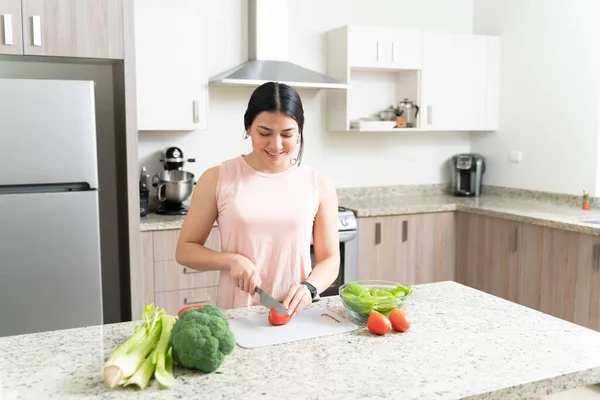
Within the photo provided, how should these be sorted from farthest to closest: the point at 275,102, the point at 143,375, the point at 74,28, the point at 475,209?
the point at 475,209
the point at 74,28
the point at 275,102
the point at 143,375

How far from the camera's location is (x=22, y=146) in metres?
2.85

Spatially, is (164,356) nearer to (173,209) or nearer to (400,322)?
(400,322)

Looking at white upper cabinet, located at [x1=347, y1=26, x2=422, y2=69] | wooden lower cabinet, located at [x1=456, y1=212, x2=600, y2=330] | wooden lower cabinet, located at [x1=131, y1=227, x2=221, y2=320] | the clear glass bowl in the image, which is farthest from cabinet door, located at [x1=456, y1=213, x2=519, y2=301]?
the clear glass bowl

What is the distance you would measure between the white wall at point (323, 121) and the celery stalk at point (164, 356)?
260cm

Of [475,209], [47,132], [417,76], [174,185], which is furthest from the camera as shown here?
[417,76]

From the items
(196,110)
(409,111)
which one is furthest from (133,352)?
(409,111)

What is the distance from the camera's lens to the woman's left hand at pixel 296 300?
1640mm

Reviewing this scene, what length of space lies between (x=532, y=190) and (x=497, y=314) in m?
2.85

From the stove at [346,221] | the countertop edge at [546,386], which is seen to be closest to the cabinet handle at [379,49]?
the stove at [346,221]

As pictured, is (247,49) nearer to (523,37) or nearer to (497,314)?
(523,37)

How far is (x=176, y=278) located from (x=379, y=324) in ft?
6.73

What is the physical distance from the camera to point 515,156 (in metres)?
4.46

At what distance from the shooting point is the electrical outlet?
4430 millimetres

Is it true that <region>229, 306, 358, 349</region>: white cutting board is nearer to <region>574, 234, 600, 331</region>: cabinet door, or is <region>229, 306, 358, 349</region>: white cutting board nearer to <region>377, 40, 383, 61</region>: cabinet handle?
<region>574, 234, 600, 331</region>: cabinet door
